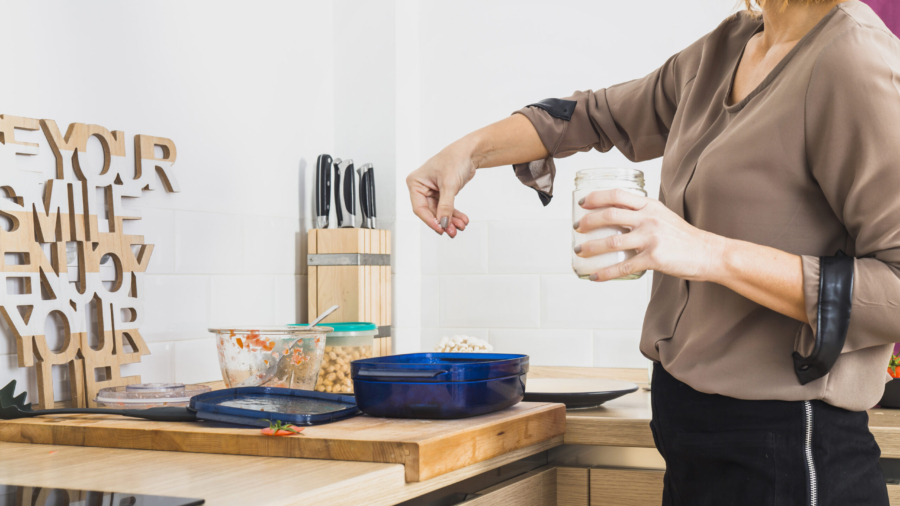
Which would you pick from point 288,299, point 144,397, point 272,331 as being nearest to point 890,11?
point 272,331

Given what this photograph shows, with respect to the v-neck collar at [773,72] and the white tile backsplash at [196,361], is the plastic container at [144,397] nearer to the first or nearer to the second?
the white tile backsplash at [196,361]

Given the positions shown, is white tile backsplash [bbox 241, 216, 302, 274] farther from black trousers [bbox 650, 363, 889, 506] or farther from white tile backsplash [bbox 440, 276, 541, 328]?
black trousers [bbox 650, 363, 889, 506]

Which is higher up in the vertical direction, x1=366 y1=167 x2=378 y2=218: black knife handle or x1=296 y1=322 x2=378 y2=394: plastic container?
x1=366 y1=167 x2=378 y2=218: black knife handle

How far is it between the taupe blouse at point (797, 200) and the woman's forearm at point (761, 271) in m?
0.01

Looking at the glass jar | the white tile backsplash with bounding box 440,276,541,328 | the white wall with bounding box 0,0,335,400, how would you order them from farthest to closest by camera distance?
the white tile backsplash with bounding box 440,276,541,328
the white wall with bounding box 0,0,335,400
the glass jar

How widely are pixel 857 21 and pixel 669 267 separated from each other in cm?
31

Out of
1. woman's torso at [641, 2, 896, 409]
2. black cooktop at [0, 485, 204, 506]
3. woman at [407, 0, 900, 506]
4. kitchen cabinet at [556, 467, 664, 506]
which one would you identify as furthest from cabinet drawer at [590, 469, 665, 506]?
black cooktop at [0, 485, 204, 506]

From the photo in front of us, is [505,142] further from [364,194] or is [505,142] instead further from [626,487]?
[364,194]

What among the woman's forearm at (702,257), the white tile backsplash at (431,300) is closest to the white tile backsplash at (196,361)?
the white tile backsplash at (431,300)

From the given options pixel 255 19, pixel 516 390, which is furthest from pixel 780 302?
pixel 255 19

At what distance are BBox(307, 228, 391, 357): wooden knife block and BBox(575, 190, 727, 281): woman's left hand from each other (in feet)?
4.01

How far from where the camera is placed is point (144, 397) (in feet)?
3.92

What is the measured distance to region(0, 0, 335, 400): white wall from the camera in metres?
1.34

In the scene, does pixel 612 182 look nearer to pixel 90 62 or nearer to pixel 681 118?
pixel 681 118
